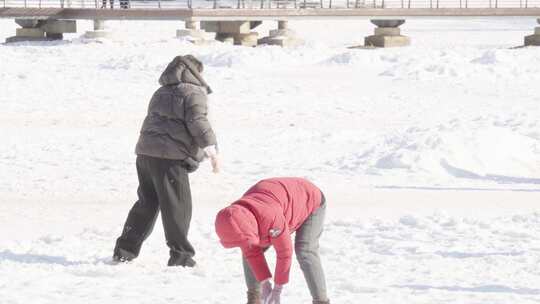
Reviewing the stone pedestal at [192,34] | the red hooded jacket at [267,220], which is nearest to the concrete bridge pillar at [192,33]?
the stone pedestal at [192,34]

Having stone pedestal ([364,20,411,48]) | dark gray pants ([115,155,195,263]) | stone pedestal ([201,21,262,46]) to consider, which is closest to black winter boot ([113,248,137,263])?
dark gray pants ([115,155,195,263])

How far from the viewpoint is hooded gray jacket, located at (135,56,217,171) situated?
702 cm

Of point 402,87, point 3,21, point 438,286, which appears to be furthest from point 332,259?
point 3,21

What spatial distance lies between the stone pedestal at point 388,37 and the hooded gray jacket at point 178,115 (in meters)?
Result: 29.2

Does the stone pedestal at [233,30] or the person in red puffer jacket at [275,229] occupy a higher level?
the person in red puffer jacket at [275,229]

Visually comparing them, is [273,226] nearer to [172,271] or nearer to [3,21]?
[172,271]

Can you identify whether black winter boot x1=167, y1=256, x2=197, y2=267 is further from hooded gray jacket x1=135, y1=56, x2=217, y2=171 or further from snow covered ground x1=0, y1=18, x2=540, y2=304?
hooded gray jacket x1=135, y1=56, x2=217, y2=171

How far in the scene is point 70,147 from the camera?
13844 mm

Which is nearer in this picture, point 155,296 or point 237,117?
point 155,296

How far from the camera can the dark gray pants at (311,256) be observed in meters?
5.52

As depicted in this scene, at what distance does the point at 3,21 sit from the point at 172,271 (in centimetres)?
4606

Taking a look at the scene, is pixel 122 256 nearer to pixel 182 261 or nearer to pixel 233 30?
pixel 182 261

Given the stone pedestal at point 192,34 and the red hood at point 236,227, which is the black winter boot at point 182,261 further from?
the stone pedestal at point 192,34

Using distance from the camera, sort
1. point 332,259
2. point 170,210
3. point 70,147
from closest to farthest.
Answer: point 170,210
point 332,259
point 70,147
